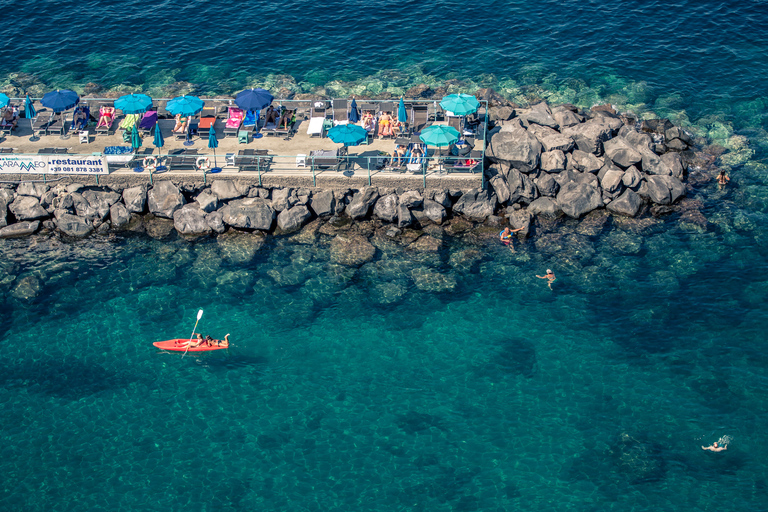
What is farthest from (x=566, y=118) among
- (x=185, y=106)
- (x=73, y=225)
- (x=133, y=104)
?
(x=73, y=225)

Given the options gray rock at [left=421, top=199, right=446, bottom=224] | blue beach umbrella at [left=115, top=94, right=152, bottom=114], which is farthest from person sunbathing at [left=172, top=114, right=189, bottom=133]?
gray rock at [left=421, top=199, right=446, bottom=224]

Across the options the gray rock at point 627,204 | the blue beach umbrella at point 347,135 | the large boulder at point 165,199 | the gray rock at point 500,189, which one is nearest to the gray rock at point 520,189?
the gray rock at point 500,189

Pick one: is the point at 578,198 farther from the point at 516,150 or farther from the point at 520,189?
the point at 516,150

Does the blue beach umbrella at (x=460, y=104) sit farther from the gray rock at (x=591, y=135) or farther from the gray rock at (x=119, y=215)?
the gray rock at (x=119, y=215)

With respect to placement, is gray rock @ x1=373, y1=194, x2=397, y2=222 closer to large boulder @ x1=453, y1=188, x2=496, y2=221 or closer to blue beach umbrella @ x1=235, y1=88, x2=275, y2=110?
large boulder @ x1=453, y1=188, x2=496, y2=221

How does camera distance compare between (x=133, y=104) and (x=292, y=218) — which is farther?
(x=133, y=104)

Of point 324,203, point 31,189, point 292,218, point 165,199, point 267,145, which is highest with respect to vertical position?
point 267,145

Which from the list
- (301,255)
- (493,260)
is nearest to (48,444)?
(301,255)
